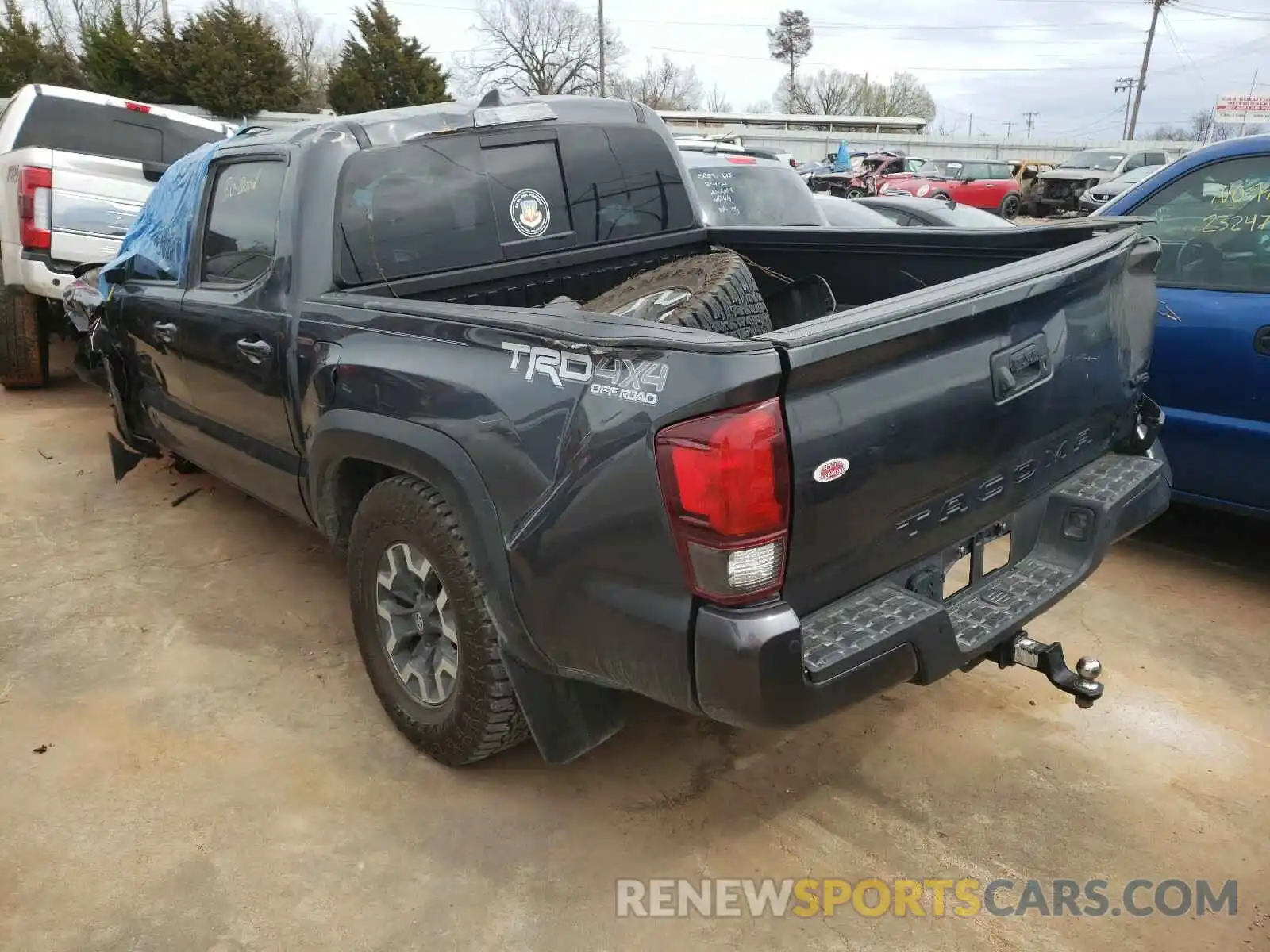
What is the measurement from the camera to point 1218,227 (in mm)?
3996

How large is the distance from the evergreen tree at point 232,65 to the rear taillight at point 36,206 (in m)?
30.8

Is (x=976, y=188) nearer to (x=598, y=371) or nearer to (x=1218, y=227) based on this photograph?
(x=1218, y=227)

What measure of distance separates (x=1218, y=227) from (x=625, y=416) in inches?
130

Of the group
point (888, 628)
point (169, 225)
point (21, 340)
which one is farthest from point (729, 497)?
point (21, 340)

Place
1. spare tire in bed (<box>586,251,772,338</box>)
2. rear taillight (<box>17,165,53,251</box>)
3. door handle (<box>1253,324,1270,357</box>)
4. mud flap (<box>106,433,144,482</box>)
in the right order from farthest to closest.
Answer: rear taillight (<box>17,165,53,251</box>), mud flap (<box>106,433,144,482</box>), door handle (<box>1253,324,1270,357</box>), spare tire in bed (<box>586,251,772,338</box>)

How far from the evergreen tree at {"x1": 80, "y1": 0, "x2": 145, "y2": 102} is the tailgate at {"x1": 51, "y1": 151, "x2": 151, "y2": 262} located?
32.2 meters

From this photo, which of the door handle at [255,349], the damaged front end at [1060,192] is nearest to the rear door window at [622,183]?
the door handle at [255,349]

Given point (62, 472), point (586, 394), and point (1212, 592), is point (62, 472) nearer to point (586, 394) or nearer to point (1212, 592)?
point (586, 394)

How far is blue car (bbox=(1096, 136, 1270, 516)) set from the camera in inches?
147

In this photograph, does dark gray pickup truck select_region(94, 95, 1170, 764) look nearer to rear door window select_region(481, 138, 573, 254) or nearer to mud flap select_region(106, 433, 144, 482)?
rear door window select_region(481, 138, 573, 254)

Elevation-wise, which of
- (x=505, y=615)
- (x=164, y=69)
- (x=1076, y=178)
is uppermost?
(x=164, y=69)

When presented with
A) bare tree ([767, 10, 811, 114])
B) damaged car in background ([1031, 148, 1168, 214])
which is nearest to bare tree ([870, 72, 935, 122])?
bare tree ([767, 10, 811, 114])

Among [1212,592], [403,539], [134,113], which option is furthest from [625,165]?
[134,113]

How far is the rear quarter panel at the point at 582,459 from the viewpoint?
2.00 m
